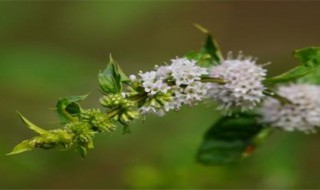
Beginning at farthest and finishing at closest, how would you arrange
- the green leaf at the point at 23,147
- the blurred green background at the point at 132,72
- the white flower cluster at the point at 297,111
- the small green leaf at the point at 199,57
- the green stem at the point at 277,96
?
the blurred green background at the point at 132,72, the white flower cluster at the point at 297,111, the green stem at the point at 277,96, the small green leaf at the point at 199,57, the green leaf at the point at 23,147

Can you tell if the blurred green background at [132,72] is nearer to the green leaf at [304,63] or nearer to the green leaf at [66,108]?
the green leaf at [304,63]

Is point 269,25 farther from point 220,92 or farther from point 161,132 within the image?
point 220,92

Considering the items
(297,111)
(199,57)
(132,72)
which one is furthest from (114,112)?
(132,72)

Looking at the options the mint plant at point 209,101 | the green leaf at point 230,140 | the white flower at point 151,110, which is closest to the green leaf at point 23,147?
the mint plant at point 209,101

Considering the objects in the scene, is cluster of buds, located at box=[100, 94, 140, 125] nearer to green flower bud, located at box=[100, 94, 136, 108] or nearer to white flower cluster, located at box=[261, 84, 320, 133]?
green flower bud, located at box=[100, 94, 136, 108]

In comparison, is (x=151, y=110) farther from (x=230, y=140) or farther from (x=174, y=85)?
(x=230, y=140)

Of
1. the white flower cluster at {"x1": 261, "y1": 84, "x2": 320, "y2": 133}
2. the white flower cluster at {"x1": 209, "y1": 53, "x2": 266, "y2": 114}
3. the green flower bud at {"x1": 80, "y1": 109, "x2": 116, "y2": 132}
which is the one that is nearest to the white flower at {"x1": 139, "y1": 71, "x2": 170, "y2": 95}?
the green flower bud at {"x1": 80, "y1": 109, "x2": 116, "y2": 132}

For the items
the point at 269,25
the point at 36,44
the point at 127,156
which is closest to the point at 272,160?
the point at 127,156
